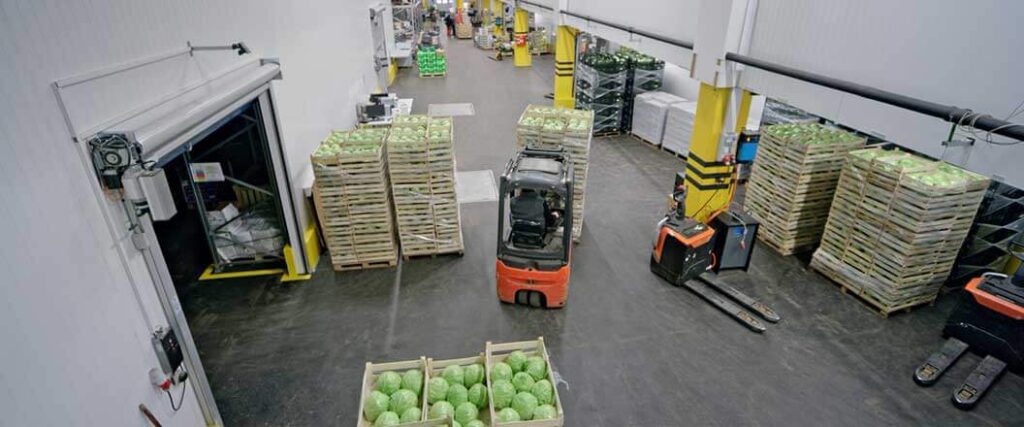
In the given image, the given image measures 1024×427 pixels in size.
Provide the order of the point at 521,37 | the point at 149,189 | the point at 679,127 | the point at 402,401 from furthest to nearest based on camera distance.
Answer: the point at 521,37 < the point at 679,127 < the point at 402,401 < the point at 149,189

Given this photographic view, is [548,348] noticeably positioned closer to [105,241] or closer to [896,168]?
[105,241]

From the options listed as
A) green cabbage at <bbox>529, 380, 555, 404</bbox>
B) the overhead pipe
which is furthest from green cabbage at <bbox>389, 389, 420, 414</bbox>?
the overhead pipe

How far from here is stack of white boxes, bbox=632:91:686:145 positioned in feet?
44.2

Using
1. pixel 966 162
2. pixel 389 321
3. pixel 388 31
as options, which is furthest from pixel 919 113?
pixel 388 31

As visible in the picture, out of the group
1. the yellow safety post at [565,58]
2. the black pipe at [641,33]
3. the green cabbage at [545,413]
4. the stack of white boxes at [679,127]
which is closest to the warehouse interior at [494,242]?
the green cabbage at [545,413]

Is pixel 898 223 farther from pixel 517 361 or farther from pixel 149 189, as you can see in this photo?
pixel 149 189

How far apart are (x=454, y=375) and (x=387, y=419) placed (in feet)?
2.60

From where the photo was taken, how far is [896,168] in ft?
21.8

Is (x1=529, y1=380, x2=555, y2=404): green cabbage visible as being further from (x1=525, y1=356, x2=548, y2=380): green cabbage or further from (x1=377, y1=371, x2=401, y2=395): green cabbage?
(x1=377, y1=371, x2=401, y2=395): green cabbage

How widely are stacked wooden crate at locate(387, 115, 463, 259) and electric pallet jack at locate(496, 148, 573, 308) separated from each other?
4.33ft

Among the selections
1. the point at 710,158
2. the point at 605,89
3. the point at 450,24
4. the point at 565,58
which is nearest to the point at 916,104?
the point at 710,158

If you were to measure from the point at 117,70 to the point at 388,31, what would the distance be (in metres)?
18.9

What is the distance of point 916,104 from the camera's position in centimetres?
463

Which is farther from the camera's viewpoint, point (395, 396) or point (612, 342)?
point (612, 342)
